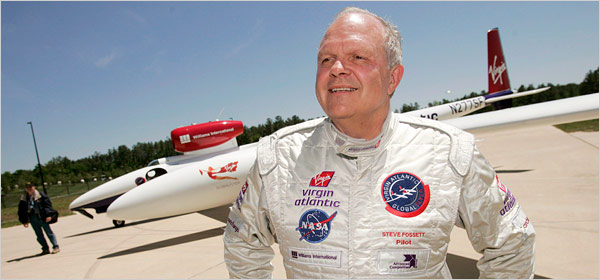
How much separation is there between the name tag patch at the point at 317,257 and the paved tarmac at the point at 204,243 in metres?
3.66

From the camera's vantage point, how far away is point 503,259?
125 cm

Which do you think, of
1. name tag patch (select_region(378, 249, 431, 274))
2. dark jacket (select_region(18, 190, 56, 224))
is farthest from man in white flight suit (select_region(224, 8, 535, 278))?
dark jacket (select_region(18, 190, 56, 224))

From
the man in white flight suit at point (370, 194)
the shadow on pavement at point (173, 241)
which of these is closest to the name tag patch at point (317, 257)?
the man in white flight suit at point (370, 194)

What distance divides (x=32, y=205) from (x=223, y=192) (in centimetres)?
410

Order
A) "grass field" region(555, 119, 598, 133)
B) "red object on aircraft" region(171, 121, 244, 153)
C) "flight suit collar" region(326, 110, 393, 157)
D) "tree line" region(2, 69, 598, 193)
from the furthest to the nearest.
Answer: "tree line" region(2, 69, 598, 193), "grass field" region(555, 119, 598, 133), "red object on aircraft" region(171, 121, 244, 153), "flight suit collar" region(326, 110, 393, 157)

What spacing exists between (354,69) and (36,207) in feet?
28.4

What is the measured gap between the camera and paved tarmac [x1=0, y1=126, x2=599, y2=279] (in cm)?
470

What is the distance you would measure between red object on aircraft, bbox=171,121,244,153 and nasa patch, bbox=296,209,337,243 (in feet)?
25.8

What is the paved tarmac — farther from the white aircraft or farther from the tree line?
the tree line

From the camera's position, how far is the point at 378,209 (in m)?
1.26

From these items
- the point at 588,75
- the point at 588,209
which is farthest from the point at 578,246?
the point at 588,75

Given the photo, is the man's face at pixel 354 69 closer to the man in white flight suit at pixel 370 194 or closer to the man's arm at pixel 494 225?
the man in white flight suit at pixel 370 194

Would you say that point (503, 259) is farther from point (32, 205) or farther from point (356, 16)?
point (32, 205)

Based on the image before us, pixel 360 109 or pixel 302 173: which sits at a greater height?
pixel 360 109
